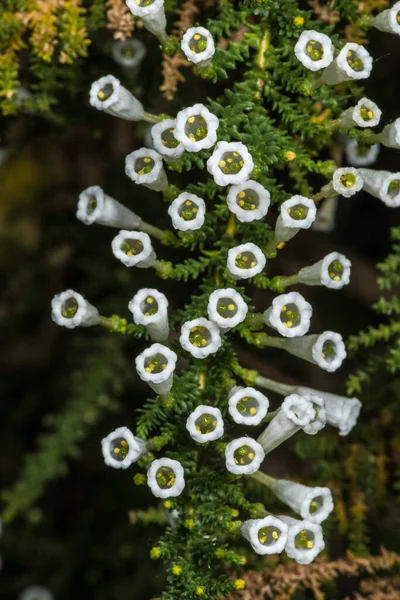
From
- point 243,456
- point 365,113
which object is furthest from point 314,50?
point 243,456

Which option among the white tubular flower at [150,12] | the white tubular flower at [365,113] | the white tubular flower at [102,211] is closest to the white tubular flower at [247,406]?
the white tubular flower at [102,211]

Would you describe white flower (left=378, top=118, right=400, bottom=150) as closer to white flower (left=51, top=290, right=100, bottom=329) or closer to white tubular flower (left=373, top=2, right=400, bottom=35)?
white tubular flower (left=373, top=2, right=400, bottom=35)

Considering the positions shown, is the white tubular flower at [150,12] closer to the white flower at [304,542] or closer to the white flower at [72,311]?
the white flower at [72,311]

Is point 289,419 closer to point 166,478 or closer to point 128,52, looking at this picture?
point 166,478

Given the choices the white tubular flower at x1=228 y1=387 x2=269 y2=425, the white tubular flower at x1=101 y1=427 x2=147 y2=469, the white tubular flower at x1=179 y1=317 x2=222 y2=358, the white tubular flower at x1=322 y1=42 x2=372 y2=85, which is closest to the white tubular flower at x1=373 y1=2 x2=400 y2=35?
the white tubular flower at x1=322 y1=42 x2=372 y2=85

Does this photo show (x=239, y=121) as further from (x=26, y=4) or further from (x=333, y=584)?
(x=333, y=584)

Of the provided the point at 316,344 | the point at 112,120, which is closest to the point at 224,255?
the point at 316,344
